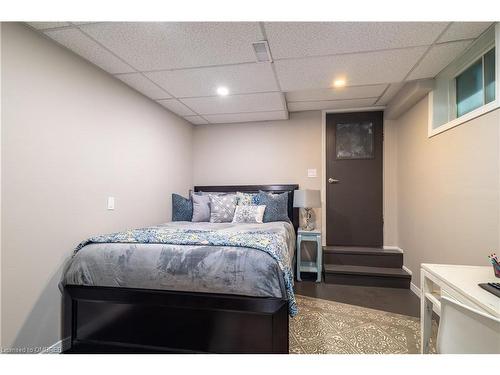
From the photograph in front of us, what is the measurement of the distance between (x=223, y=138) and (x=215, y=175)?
2.07ft

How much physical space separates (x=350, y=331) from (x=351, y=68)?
2.29 metres

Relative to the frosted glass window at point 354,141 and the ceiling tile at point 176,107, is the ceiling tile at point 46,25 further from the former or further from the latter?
the frosted glass window at point 354,141

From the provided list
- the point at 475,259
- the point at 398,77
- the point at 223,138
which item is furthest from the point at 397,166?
the point at 223,138

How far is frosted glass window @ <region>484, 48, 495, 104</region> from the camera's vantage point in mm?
1700

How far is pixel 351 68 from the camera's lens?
7.04ft

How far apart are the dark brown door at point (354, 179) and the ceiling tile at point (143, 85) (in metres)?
2.43

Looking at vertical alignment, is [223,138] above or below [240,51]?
below

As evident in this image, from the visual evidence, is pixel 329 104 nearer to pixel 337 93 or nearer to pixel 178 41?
pixel 337 93

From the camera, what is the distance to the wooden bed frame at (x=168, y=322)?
4.81ft

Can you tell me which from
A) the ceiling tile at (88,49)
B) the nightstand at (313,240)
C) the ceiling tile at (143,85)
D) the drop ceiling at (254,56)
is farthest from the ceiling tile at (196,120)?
the nightstand at (313,240)

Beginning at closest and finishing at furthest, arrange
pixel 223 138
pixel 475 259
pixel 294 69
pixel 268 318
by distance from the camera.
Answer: pixel 268 318 → pixel 475 259 → pixel 294 69 → pixel 223 138

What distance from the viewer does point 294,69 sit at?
2.16m
